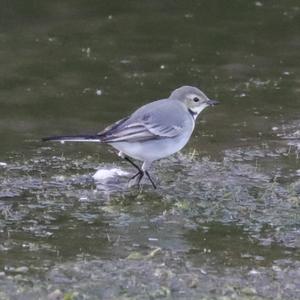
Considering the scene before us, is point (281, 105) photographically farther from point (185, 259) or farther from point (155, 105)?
point (185, 259)

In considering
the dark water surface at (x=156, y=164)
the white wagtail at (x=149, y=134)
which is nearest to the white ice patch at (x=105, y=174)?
the dark water surface at (x=156, y=164)

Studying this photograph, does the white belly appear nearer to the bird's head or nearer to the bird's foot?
the bird's foot

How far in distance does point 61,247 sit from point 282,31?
7123 mm

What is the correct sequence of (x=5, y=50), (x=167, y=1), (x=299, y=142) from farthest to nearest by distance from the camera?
(x=167, y=1) → (x=5, y=50) → (x=299, y=142)

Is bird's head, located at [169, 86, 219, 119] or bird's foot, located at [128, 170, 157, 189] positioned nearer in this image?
bird's foot, located at [128, 170, 157, 189]

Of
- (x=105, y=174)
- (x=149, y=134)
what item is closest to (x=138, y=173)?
(x=105, y=174)

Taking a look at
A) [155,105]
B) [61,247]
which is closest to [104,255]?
[61,247]

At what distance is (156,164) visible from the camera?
8477 millimetres

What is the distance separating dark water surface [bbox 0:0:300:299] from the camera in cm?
605

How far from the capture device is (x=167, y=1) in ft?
46.2

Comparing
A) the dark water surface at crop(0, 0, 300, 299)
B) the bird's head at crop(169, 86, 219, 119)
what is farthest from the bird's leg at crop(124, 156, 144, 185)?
the bird's head at crop(169, 86, 219, 119)

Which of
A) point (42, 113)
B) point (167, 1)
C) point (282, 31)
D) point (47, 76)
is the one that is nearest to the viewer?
point (42, 113)

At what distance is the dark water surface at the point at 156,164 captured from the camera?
605 centimetres

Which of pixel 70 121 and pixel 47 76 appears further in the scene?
pixel 47 76
